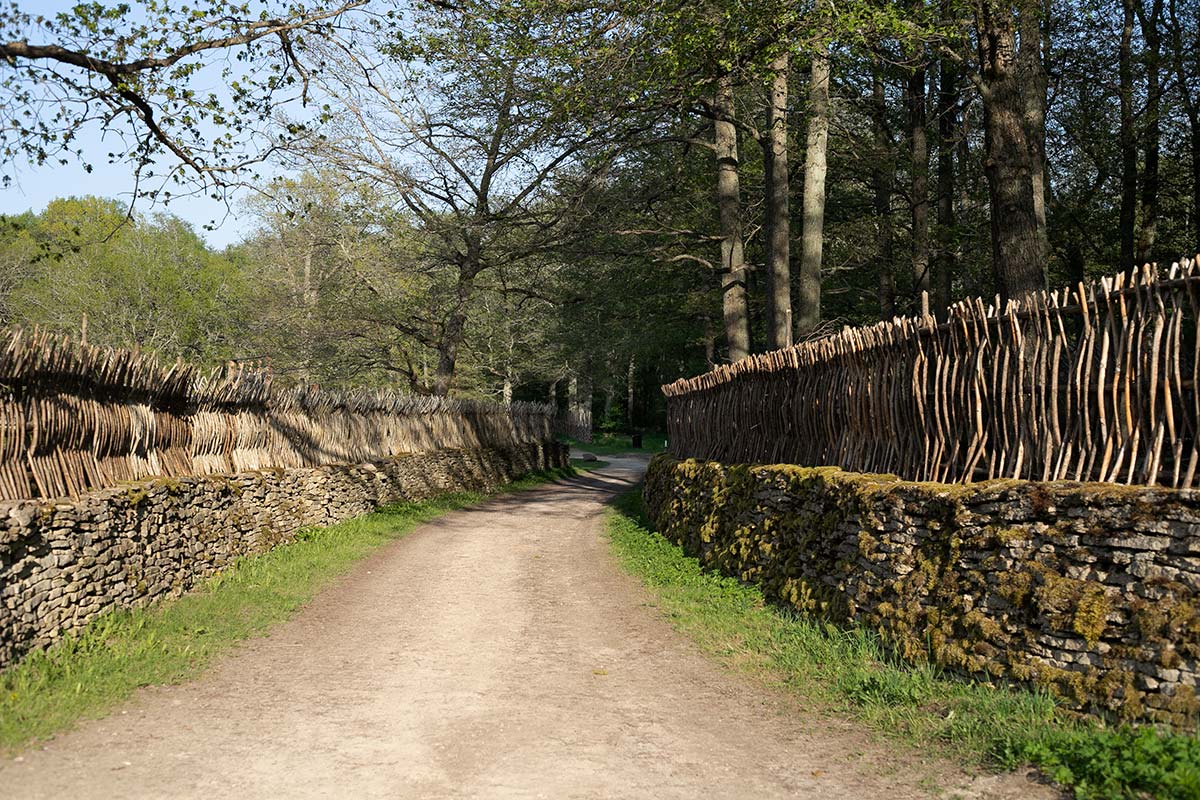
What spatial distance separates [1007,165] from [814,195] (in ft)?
21.4

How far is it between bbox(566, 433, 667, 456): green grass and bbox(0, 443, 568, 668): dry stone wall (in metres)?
35.2

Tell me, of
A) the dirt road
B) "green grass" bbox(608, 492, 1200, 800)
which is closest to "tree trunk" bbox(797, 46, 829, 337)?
"green grass" bbox(608, 492, 1200, 800)

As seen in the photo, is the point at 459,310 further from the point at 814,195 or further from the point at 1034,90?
the point at 1034,90

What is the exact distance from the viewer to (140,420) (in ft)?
32.5

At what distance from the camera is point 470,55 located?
18078 millimetres

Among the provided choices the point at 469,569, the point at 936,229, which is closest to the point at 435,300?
the point at 936,229

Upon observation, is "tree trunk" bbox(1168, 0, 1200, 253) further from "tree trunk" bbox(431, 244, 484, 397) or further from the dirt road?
the dirt road

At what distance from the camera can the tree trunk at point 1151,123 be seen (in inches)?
763

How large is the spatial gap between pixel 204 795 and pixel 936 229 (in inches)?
744

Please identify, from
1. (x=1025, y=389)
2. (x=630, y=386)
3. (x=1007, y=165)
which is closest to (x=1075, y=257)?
(x=1007, y=165)

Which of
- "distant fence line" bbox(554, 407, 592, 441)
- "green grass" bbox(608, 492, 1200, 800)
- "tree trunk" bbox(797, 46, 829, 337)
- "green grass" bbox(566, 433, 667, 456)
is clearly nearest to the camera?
"green grass" bbox(608, 492, 1200, 800)

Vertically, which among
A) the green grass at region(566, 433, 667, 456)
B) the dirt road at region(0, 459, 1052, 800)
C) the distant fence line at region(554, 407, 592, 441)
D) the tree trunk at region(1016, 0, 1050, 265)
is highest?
the tree trunk at region(1016, 0, 1050, 265)

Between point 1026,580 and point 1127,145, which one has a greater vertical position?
point 1127,145

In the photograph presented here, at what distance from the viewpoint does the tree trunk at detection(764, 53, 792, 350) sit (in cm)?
1708
